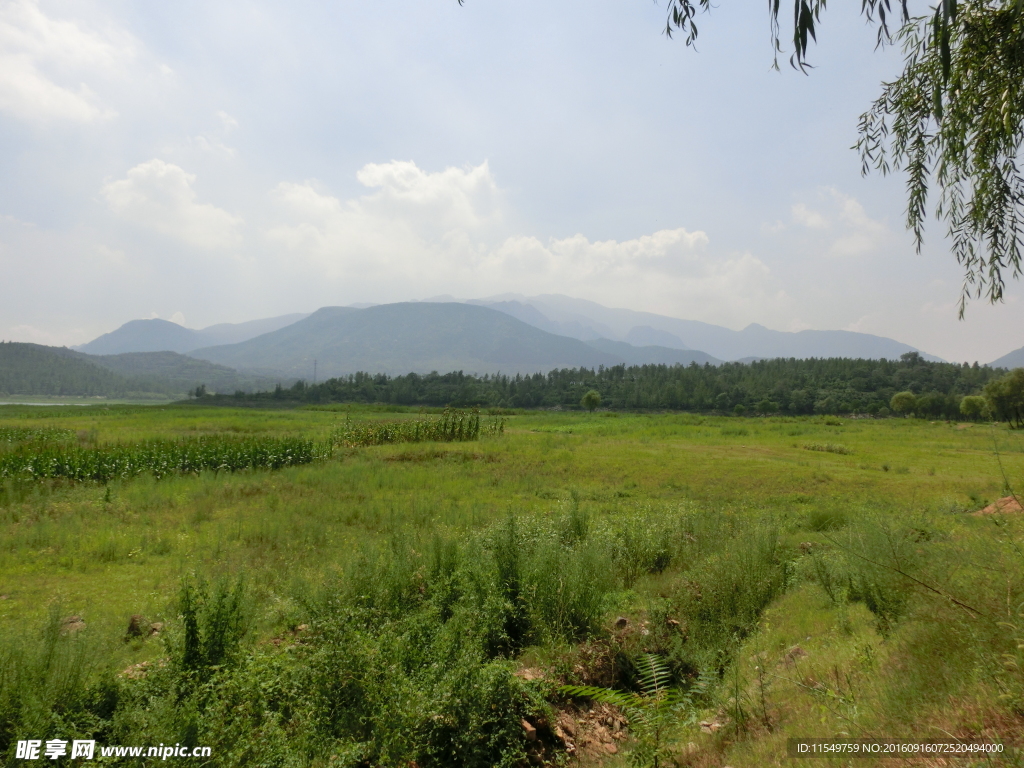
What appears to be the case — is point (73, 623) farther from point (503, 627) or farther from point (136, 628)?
point (503, 627)

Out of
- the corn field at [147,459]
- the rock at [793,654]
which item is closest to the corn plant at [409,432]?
the corn field at [147,459]

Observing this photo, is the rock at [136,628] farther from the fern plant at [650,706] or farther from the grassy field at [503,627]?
the fern plant at [650,706]

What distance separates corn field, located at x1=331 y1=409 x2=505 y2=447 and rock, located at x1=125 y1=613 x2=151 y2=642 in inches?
791

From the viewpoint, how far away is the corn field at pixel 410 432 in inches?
1045

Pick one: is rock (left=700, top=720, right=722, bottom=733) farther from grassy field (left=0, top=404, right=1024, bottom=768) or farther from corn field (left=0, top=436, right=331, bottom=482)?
corn field (left=0, top=436, right=331, bottom=482)

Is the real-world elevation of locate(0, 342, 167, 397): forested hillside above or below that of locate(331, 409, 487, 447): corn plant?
above

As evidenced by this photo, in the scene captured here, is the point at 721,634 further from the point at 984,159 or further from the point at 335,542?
the point at 335,542

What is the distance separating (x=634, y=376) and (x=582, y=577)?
115070 millimetres

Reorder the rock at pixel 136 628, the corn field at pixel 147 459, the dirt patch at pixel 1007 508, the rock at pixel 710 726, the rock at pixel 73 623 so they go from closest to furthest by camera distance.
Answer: the rock at pixel 710 726, the rock at pixel 73 623, the rock at pixel 136 628, the dirt patch at pixel 1007 508, the corn field at pixel 147 459

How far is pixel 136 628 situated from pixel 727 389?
99551mm

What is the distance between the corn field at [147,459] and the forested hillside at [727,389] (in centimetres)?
5942

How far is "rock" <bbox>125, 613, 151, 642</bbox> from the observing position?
5379 millimetres

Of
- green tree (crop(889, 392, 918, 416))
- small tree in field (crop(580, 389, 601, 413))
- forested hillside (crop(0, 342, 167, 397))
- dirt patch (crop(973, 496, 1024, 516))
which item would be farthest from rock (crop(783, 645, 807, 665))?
forested hillside (crop(0, 342, 167, 397))

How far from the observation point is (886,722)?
2605mm
